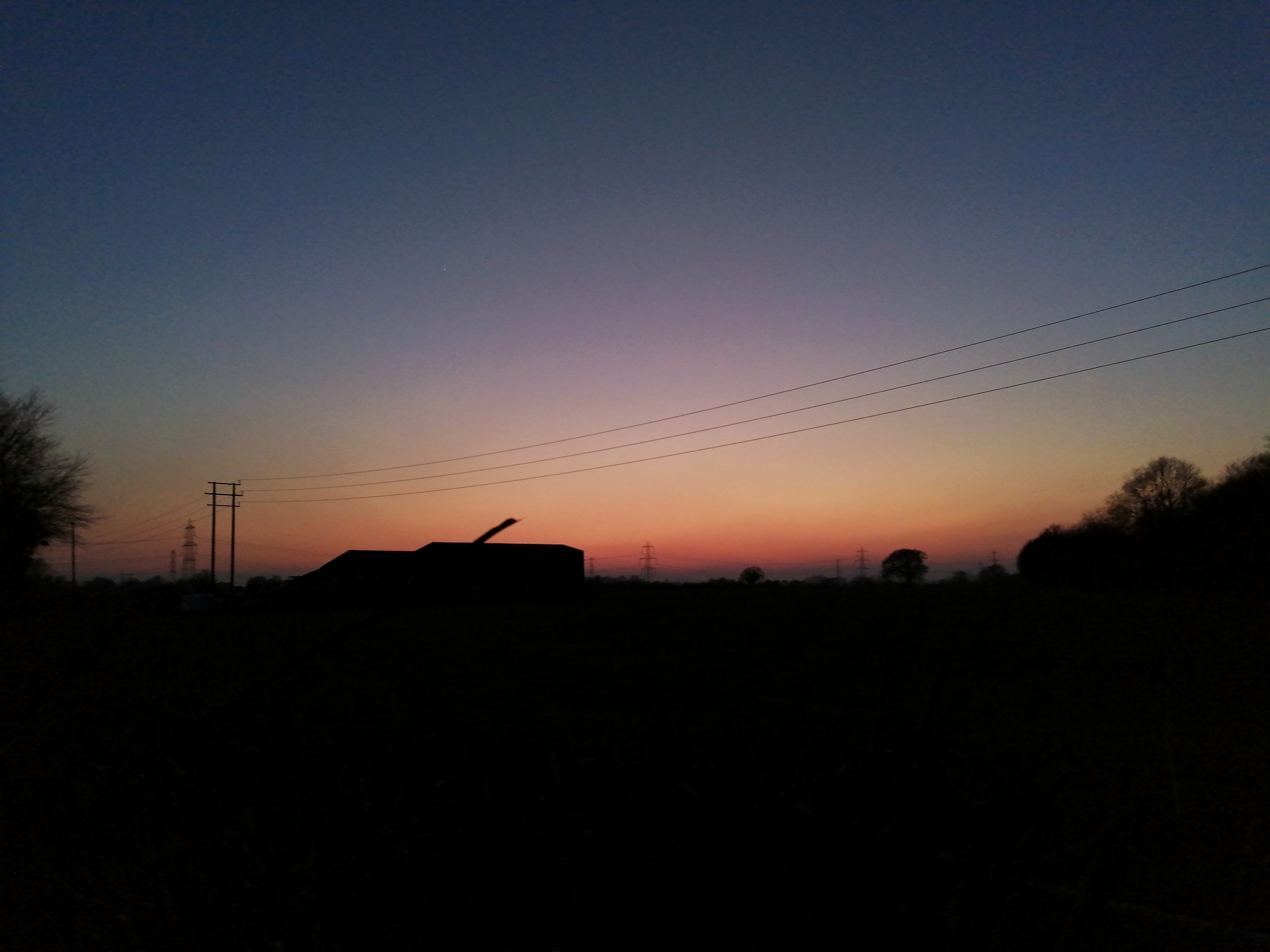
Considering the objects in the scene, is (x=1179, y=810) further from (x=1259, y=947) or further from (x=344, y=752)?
(x=344, y=752)

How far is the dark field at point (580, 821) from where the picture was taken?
136 inches

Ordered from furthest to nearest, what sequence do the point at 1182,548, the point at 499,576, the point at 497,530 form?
the point at 499,576
the point at 1182,548
the point at 497,530

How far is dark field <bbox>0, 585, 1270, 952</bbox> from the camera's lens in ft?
11.4

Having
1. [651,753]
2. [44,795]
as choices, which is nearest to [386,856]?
[651,753]

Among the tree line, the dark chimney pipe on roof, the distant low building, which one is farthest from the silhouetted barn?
the dark chimney pipe on roof

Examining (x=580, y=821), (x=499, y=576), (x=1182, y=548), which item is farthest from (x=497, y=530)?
(x=499, y=576)

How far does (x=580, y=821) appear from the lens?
149 inches

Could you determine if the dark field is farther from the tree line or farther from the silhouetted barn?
the silhouetted barn

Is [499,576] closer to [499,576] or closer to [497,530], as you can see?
[499,576]

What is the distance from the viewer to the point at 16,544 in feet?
38.8

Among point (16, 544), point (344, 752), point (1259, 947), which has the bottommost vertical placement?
point (1259, 947)

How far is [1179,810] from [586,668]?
8.64 m

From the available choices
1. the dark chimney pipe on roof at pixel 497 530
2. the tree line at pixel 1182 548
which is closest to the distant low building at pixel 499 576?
the tree line at pixel 1182 548

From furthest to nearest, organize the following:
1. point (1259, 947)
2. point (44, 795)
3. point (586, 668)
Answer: point (586, 668) < point (44, 795) < point (1259, 947)
